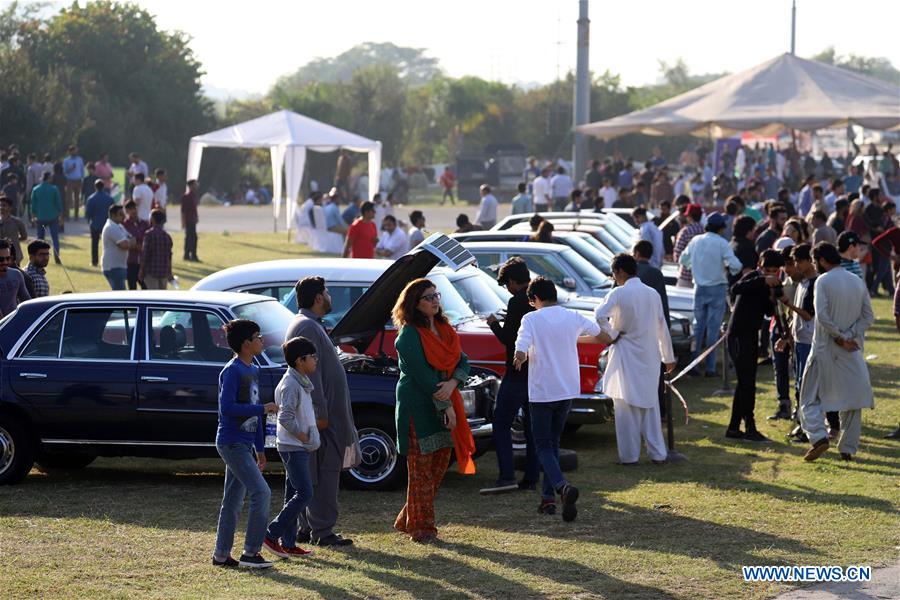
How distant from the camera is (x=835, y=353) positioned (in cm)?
1181

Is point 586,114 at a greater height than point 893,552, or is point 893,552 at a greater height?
point 586,114

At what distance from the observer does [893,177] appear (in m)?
37.5

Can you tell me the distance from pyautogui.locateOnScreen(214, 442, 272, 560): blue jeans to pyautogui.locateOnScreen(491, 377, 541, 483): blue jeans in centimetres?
260

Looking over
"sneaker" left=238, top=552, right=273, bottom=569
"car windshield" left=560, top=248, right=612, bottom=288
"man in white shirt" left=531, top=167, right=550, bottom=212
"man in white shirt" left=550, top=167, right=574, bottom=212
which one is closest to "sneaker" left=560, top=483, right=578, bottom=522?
"sneaker" left=238, top=552, right=273, bottom=569

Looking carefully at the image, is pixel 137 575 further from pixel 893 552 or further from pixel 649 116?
pixel 649 116

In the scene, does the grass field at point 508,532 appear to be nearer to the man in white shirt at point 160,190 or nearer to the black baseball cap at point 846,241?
the black baseball cap at point 846,241

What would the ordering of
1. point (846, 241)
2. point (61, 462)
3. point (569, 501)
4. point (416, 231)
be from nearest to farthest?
point (569, 501) → point (61, 462) → point (846, 241) → point (416, 231)

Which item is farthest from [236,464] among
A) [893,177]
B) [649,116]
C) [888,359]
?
[893,177]

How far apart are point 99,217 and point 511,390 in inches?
784

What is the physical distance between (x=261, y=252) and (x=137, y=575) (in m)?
26.1

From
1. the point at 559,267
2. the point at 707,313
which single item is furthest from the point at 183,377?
the point at 707,313

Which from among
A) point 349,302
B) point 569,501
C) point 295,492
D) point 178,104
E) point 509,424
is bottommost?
point 569,501

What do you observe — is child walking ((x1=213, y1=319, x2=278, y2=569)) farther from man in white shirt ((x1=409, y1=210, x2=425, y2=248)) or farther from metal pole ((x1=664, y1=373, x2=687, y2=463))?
man in white shirt ((x1=409, y1=210, x2=425, y2=248))

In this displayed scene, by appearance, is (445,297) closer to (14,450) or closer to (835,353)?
(835,353)
